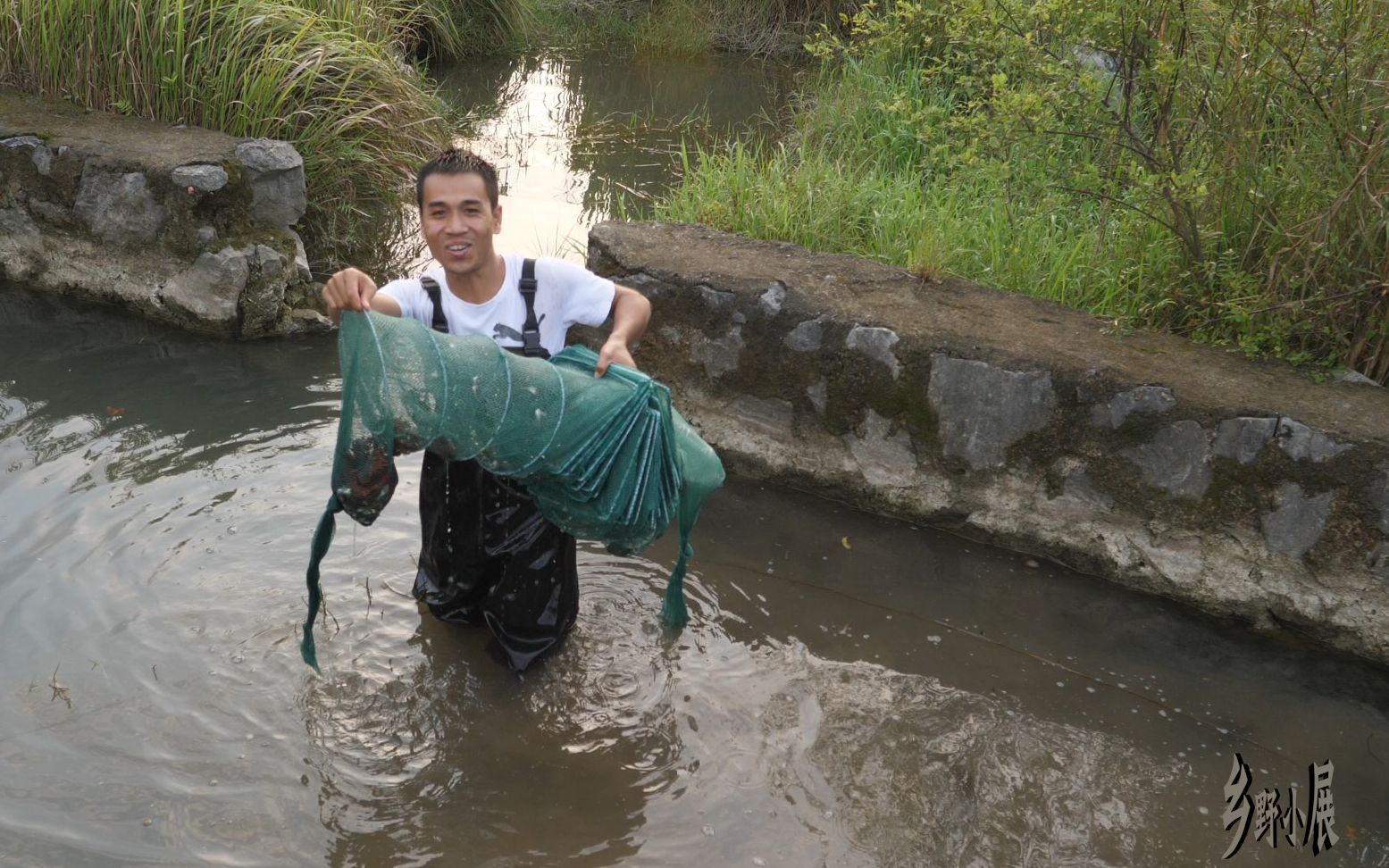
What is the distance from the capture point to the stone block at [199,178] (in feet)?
19.2

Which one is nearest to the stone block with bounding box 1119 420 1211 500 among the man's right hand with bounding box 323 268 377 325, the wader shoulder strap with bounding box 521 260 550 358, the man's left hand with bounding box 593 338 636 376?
the man's left hand with bounding box 593 338 636 376

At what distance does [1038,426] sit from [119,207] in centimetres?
453

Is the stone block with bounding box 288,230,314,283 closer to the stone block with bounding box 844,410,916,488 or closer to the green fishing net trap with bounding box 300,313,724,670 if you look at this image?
the stone block with bounding box 844,410,916,488

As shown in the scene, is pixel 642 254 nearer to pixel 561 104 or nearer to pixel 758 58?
pixel 561 104

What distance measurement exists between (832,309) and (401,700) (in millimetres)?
2212

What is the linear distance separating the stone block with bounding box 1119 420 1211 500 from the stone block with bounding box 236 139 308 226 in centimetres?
431

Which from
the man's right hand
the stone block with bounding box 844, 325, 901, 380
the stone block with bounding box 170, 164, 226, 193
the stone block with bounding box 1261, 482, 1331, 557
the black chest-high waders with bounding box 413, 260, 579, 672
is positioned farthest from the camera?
the stone block with bounding box 170, 164, 226, 193

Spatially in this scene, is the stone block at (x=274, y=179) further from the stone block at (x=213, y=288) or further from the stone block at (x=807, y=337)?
the stone block at (x=807, y=337)

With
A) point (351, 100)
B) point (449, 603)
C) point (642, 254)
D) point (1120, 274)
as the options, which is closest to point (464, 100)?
point (351, 100)

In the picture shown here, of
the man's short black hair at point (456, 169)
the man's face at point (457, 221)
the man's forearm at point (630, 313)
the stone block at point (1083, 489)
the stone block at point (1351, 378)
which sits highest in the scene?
the man's short black hair at point (456, 169)

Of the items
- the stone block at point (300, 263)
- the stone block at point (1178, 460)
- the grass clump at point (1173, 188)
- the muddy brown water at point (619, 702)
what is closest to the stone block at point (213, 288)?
the stone block at point (300, 263)

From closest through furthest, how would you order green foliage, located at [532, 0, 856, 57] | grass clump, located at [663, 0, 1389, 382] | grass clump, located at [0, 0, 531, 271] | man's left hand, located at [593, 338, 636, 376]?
man's left hand, located at [593, 338, 636, 376]
grass clump, located at [663, 0, 1389, 382]
grass clump, located at [0, 0, 531, 271]
green foliage, located at [532, 0, 856, 57]

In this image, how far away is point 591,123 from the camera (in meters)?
11.1

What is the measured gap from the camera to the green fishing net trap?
9.58 feet
